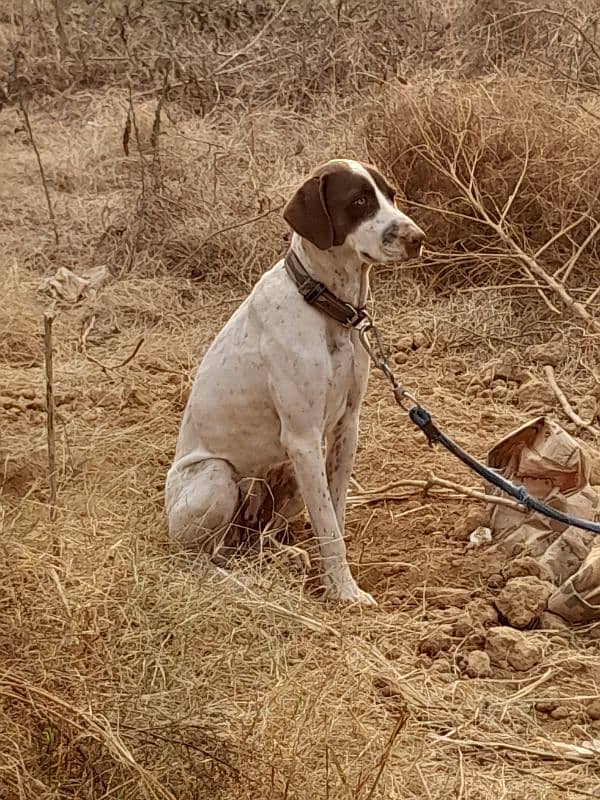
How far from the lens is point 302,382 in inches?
145

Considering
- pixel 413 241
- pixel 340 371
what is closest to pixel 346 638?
pixel 340 371

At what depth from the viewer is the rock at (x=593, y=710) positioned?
10.7 feet

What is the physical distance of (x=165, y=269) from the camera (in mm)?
7004

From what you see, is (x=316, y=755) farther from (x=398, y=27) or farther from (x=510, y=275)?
(x=398, y=27)

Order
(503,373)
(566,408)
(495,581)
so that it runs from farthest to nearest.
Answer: (503,373) < (566,408) < (495,581)

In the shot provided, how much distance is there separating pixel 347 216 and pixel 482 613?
4.28ft

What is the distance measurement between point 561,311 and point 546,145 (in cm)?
92

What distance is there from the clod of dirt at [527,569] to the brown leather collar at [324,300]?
95 cm

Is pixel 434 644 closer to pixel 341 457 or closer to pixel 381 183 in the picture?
pixel 341 457

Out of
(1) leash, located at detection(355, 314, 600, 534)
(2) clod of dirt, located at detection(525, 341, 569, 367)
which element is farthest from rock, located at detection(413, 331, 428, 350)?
(1) leash, located at detection(355, 314, 600, 534)

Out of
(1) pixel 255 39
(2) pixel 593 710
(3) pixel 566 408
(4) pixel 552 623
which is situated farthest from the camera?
(1) pixel 255 39

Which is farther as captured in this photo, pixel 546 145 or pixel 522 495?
pixel 546 145

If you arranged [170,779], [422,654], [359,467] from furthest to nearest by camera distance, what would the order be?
[359,467]
[422,654]
[170,779]

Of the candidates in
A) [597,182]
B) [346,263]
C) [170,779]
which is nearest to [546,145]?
[597,182]
